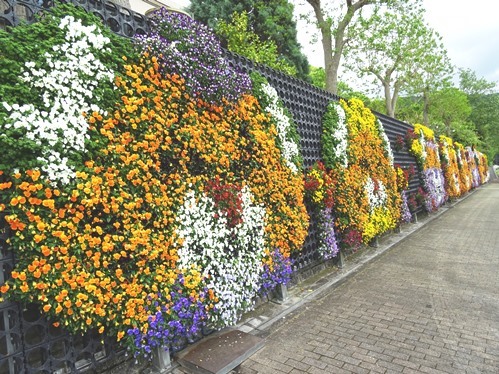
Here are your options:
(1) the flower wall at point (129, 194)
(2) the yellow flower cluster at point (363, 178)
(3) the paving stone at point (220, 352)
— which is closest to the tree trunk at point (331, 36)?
(2) the yellow flower cluster at point (363, 178)

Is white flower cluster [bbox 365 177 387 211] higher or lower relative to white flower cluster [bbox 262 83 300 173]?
lower

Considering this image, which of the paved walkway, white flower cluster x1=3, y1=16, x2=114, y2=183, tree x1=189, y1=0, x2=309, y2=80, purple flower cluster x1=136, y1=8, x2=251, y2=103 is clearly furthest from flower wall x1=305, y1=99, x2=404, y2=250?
tree x1=189, y1=0, x2=309, y2=80

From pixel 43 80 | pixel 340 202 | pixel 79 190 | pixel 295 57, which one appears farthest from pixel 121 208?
pixel 295 57

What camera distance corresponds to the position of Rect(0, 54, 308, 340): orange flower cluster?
2.37 metres

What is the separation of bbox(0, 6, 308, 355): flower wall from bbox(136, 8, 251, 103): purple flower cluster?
21mm

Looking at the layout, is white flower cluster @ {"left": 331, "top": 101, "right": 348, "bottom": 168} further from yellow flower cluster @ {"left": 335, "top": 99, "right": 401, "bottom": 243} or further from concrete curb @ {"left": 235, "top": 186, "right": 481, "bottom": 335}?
concrete curb @ {"left": 235, "top": 186, "right": 481, "bottom": 335}

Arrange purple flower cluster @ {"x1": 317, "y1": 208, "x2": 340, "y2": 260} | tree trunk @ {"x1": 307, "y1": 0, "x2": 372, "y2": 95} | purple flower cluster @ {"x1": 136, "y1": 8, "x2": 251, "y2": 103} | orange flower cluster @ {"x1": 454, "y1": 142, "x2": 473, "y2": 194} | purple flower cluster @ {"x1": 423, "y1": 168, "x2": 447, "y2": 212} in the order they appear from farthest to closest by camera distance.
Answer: orange flower cluster @ {"x1": 454, "y1": 142, "x2": 473, "y2": 194}, purple flower cluster @ {"x1": 423, "y1": 168, "x2": 447, "y2": 212}, tree trunk @ {"x1": 307, "y1": 0, "x2": 372, "y2": 95}, purple flower cluster @ {"x1": 317, "y1": 208, "x2": 340, "y2": 260}, purple flower cluster @ {"x1": 136, "y1": 8, "x2": 251, "y2": 103}

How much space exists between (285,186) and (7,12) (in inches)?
142

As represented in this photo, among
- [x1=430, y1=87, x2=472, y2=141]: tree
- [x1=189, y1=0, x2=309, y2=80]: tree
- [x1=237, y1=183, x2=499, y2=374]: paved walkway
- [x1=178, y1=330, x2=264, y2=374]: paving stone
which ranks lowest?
[x1=237, y1=183, x2=499, y2=374]: paved walkway

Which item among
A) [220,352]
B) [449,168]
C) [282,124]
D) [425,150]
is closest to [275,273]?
[220,352]

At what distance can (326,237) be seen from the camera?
19.2 ft

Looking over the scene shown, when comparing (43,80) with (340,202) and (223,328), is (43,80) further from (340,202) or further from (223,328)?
(340,202)

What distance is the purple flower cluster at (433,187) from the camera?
12266 mm

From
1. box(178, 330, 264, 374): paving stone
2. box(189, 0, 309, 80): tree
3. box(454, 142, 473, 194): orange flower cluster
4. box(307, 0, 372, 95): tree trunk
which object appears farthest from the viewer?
box(454, 142, 473, 194): orange flower cluster
